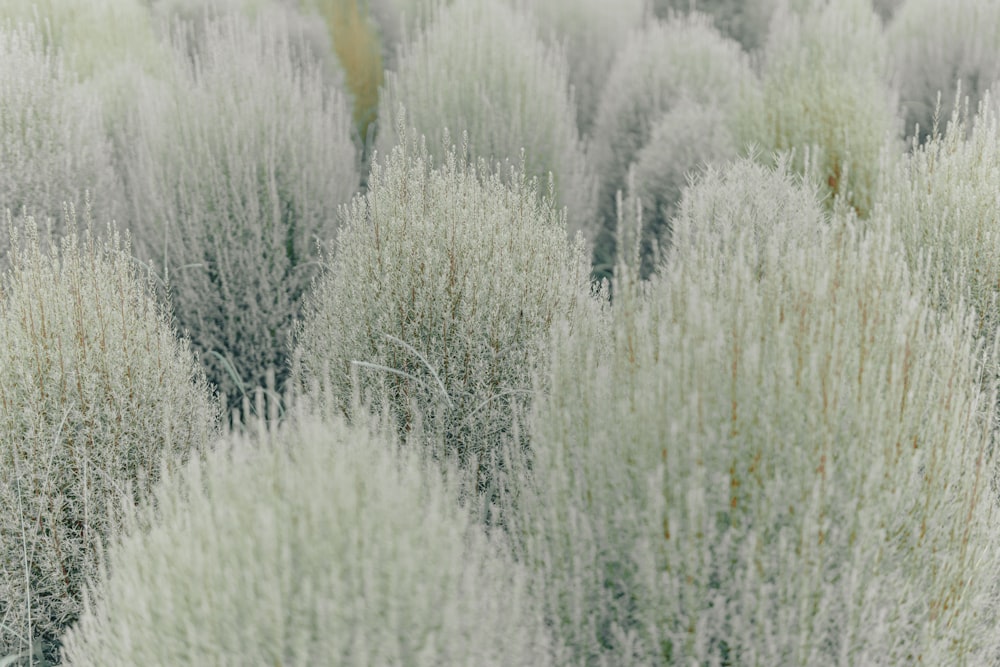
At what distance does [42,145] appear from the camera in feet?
12.7

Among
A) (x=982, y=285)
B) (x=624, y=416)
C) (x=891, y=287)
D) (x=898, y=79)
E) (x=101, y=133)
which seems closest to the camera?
(x=624, y=416)

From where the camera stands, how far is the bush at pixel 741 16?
306 inches

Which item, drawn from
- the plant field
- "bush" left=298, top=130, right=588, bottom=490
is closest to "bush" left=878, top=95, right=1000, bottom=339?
the plant field

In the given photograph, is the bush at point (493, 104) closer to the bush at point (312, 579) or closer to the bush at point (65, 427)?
the bush at point (65, 427)

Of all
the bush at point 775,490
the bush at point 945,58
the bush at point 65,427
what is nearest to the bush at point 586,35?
the bush at point 945,58

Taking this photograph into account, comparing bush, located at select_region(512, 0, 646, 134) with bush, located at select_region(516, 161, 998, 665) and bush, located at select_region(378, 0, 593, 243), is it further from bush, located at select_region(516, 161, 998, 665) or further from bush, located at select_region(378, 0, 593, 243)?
bush, located at select_region(516, 161, 998, 665)

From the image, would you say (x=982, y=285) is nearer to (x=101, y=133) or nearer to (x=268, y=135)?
(x=268, y=135)

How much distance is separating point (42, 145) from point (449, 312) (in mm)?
2111

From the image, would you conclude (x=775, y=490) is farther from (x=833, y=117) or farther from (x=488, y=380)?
(x=833, y=117)

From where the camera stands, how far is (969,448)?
2137 mm

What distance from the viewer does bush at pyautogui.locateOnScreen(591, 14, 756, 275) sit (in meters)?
5.53

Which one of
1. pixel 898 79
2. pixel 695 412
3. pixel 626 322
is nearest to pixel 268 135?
pixel 626 322

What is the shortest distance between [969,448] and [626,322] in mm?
860

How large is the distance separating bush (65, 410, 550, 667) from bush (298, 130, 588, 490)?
3.86 ft
